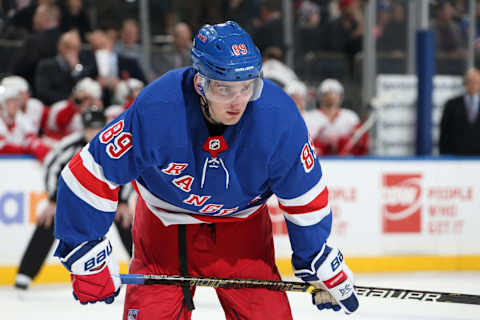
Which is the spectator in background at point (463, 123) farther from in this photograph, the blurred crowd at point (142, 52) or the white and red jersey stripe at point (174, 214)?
the white and red jersey stripe at point (174, 214)

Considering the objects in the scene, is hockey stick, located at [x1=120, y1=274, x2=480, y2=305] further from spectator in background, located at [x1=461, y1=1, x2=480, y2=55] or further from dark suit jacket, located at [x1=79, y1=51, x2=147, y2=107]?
spectator in background, located at [x1=461, y1=1, x2=480, y2=55]

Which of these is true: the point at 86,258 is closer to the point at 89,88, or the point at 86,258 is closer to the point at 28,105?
the point at 89,88

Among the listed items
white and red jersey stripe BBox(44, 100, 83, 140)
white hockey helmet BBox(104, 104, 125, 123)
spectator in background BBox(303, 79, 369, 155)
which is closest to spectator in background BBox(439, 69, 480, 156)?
spectator in background BBox(303, 79, 369, 155)

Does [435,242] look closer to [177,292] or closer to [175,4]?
[175,4]

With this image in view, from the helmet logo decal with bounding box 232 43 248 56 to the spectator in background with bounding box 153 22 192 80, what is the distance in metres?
3.99

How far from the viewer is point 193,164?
2.15 metres

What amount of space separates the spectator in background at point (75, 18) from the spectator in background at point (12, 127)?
3.18ft

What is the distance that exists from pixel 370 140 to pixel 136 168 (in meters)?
4.17

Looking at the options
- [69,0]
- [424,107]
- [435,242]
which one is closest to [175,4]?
[69,0]

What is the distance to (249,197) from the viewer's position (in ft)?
7.51

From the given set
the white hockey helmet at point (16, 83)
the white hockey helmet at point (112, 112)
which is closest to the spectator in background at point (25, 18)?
the white hockey helmet at point (16, 83)

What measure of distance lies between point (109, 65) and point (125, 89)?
31 cm

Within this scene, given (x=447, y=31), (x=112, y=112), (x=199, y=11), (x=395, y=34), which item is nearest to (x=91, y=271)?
(x=112, y=112)

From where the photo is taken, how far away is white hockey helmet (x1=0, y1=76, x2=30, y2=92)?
5.25 m
